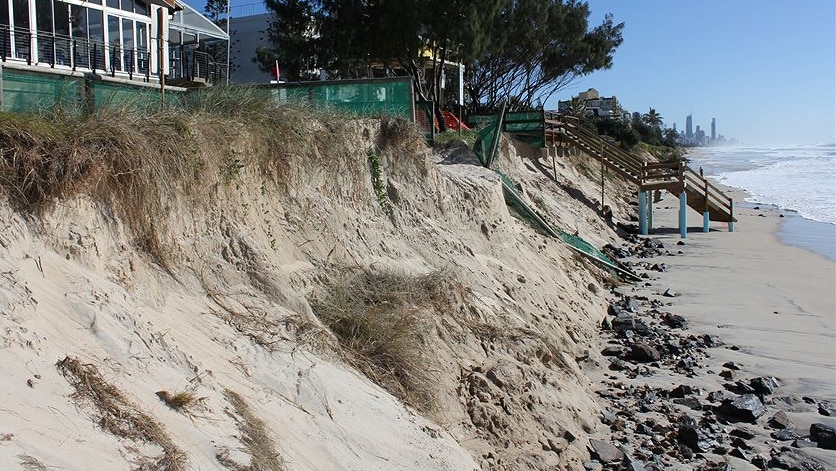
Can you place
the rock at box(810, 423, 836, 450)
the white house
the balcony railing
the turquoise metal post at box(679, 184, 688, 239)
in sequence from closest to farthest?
the rock at box(810, 423, 836, 450) → the balcony railing → the white house → the turquoise metal post at box(679, 184, 688, 239)

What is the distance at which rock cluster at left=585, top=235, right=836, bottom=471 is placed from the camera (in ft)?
25.9

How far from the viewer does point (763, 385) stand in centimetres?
1007

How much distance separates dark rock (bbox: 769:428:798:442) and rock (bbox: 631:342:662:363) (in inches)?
98.5

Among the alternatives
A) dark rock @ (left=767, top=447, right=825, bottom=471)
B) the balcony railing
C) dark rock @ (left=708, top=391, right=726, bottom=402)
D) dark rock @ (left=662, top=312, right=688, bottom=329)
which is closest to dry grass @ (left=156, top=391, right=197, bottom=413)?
dark rock @ (left=767, top=447, right=825, bottom=471)

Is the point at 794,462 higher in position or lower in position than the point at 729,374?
lower

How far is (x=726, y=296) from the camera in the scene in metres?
15.9

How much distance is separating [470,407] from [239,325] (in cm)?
239

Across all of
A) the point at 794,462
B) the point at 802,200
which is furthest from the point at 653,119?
the point at 794,462

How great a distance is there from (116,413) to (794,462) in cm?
650

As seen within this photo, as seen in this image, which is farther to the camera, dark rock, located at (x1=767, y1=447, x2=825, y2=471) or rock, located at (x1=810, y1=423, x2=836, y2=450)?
rock, located at (x1=810, y1=423, x2=836, y2=450)

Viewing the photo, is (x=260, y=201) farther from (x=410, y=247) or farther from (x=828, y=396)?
(x=828, y=396)

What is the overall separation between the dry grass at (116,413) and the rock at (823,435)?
6.78 m

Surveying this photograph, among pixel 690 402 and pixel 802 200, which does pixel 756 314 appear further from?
pixel 802 200

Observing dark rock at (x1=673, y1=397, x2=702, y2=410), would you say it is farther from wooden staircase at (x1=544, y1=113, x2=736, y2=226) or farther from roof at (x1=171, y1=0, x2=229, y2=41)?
roof at (x1=171, y1=0, x2=229, y2=41)
